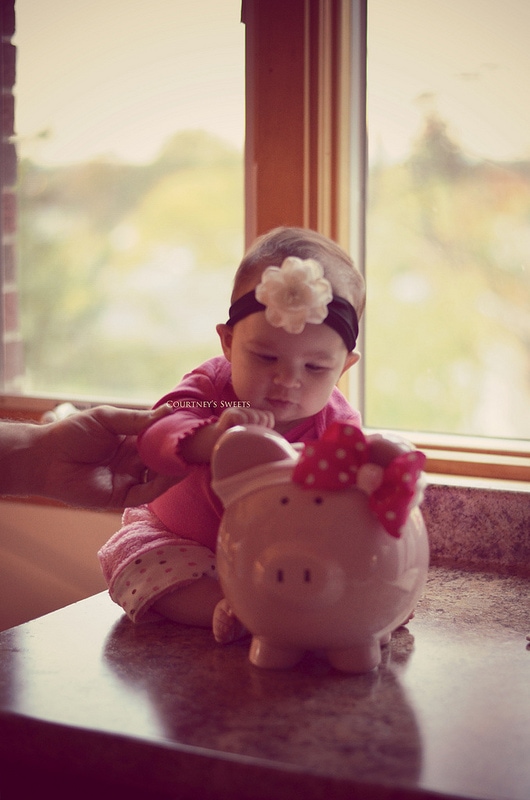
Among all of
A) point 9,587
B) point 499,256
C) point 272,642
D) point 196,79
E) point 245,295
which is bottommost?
point 9,587

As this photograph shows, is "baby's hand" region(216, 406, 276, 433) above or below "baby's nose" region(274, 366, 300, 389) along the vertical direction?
below

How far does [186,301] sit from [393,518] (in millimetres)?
936

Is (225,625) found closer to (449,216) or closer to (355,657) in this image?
(355,657)

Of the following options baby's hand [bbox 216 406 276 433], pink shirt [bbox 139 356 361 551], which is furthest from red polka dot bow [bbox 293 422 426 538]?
pink shirt [bbox 139 356 361 551]

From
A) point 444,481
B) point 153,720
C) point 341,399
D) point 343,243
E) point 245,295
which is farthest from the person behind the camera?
point 343,243

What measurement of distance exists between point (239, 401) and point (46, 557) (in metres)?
0.75

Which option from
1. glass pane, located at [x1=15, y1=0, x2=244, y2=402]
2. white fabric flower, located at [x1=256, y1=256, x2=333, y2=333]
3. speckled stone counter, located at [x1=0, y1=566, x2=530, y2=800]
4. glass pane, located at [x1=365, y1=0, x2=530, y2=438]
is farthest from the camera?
glass pane, located at [x1=15, y1=0, x2=244, y2=402]

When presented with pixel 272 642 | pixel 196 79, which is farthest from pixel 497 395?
pixel 196 79

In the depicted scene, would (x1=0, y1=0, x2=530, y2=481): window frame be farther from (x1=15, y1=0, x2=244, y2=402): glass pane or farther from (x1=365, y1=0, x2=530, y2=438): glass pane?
(x1=15, y1=0, x2=244, y2=402): glass pane

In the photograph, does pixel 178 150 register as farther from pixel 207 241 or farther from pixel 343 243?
pixel 343 243

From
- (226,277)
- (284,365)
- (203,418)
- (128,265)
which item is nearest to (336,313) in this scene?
(284,365)

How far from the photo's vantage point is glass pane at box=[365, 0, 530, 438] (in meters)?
1.31

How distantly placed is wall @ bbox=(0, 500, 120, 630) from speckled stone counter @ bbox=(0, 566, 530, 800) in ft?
1.81

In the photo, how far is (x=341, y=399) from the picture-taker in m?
1.16
